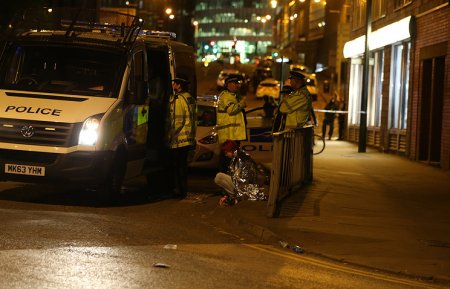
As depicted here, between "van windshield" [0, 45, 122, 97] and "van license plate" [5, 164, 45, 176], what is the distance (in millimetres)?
1261

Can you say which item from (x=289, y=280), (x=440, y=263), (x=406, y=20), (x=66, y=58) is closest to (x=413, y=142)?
(x=406, y=20)

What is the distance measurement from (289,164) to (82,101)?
3400 mm

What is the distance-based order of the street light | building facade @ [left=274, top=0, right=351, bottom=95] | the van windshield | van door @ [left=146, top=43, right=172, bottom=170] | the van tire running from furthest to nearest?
building facade @ [left=274, top=0, right=351, bottom=95] → the street light → van door @ [left=146, top=43, right=172, bottom=170] → the van windshield → the van tire

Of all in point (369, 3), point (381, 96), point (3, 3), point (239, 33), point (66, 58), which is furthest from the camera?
point (239, 33)

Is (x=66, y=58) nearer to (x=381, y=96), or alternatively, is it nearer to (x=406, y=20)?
(x=406, y=20)

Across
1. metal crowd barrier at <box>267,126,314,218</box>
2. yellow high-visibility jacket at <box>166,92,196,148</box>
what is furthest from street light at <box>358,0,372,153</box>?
yellow high-visibility jacket at <box>166,92,196,148</box>

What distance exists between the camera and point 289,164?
1313cm

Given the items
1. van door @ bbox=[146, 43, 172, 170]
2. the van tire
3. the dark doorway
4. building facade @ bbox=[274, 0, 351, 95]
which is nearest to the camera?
the van tire

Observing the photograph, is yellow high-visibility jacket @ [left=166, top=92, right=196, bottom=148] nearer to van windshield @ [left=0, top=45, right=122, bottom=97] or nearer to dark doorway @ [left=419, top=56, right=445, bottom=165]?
van windshield @ [left=0, top=45, right=122, bottom=97]

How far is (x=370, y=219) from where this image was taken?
11.8m

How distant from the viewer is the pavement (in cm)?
925

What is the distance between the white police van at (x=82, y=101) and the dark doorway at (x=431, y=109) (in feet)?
32.0

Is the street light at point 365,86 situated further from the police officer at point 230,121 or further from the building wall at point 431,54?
the police officer at point 230,121

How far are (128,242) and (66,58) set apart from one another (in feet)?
13.9
